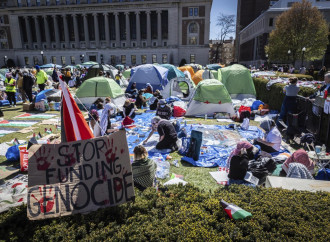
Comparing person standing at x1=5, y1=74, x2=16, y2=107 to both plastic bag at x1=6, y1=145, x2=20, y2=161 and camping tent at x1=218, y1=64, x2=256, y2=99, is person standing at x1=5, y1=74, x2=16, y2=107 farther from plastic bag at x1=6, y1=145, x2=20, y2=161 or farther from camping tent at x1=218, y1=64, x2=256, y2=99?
camping tent at x1=218, y1=64, x2=256, y2=99

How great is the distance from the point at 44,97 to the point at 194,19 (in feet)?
159

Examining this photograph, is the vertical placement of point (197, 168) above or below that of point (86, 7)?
below

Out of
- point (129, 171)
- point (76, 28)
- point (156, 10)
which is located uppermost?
point (156, 10)

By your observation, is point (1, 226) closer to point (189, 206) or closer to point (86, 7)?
point (189, 206)

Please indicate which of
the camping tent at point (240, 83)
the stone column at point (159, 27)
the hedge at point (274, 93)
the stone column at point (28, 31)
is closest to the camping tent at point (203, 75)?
the camping tent at point (240, 83)

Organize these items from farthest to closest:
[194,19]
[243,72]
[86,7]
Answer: [86,7] < [194,19] < [243,72]

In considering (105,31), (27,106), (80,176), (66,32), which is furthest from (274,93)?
(66,32)

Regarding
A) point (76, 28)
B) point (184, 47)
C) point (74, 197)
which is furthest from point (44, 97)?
point (76, 28)

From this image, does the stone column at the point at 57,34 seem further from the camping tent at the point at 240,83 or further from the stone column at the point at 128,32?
the camping tent at the point at 240,83

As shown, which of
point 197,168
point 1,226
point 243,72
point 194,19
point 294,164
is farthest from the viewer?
point 194,19

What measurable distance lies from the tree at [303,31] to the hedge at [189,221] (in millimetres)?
33102

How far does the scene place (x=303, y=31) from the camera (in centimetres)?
3023

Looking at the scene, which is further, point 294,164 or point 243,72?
point 243,72

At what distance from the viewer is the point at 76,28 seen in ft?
189
